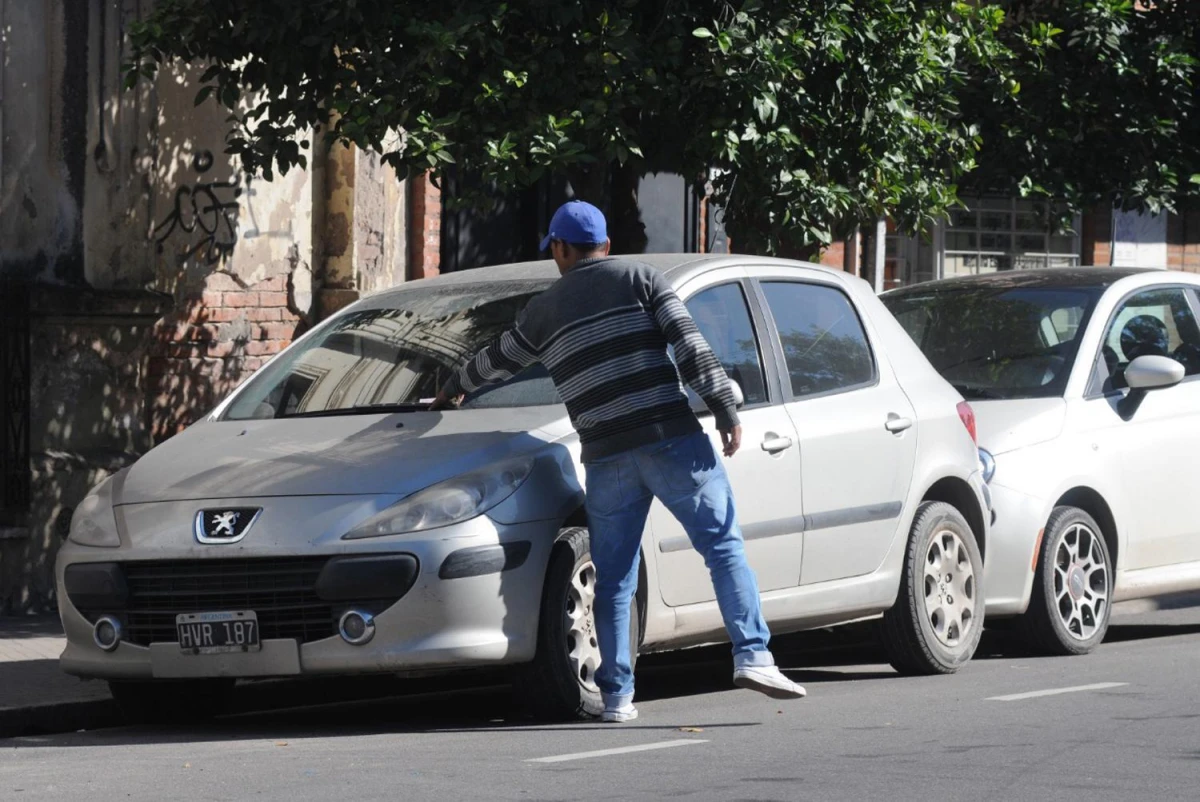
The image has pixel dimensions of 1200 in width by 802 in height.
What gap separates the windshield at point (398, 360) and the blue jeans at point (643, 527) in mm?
638

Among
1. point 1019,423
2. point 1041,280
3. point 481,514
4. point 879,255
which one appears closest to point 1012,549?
point 1019,423

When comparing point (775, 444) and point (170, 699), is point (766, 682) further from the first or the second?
point (170, 699)

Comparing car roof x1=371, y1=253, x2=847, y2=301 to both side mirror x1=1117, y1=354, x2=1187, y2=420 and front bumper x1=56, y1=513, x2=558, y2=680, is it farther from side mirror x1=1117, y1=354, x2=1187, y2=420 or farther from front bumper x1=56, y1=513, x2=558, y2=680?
side mirror x1=1117, y1=354, x2=1187, y2=420

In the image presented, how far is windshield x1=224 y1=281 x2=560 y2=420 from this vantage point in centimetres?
779

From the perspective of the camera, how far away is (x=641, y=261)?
798cm

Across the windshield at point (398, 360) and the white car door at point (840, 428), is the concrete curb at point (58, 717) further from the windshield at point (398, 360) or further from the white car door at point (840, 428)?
the white car door at point (840, 428)

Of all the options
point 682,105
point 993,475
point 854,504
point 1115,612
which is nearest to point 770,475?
point 854,504

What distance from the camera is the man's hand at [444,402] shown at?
7.58 m

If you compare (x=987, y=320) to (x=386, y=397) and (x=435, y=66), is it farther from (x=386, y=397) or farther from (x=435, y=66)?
(x=386, y=397)

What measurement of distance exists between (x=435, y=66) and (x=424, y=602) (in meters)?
3.86

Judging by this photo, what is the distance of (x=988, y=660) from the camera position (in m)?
9.66

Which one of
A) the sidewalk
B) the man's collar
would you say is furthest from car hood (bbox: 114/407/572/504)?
the sidewalk

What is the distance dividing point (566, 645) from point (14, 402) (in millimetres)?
5349

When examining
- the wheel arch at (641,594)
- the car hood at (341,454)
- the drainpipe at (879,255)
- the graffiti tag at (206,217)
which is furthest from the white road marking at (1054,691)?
the drainpipe at (879,255)
